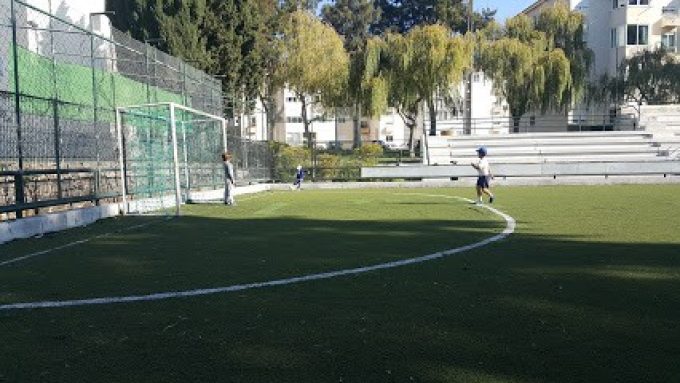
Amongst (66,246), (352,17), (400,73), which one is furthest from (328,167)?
(352,17)

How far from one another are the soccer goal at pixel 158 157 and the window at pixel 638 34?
47155 mm

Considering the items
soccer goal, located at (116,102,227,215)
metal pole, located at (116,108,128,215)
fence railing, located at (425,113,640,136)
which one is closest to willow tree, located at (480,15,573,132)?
fence railing, located at (425,113,640,136)

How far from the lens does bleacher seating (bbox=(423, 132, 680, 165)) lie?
34188 mm

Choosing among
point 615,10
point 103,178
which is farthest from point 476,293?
point 615,10

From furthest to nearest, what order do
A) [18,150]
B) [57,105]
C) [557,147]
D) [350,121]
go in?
1. [350,121]
2. [557,147]
3. [57,105]
4. [18,150]

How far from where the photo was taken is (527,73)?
42938 mm

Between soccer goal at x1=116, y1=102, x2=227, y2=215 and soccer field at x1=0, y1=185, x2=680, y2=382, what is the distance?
5.46 metres

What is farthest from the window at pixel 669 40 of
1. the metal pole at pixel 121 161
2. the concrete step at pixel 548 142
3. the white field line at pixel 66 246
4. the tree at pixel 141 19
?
the white field line at pixel 66 246

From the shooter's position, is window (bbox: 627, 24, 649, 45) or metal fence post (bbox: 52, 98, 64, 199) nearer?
metal fence post (bbox: 52, 98, 64, 199)

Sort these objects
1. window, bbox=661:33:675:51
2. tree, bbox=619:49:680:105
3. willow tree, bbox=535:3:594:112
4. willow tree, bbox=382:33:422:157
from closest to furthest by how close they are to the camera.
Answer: willow tree, bbox=382:33:422:157 < willow tree, bbox=535:3:594:112 < tree, bbox=619:49:680:105 < window, bbox=661:33:675:51

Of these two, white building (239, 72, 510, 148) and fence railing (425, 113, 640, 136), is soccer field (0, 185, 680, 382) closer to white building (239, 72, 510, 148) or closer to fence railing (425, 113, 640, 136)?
fence railing (425, 113, 640, 136)

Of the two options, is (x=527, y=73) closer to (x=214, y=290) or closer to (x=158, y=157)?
→ (x=158, y=157)

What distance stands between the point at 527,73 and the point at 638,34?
64.8ft

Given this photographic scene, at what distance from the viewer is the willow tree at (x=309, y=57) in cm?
4709
